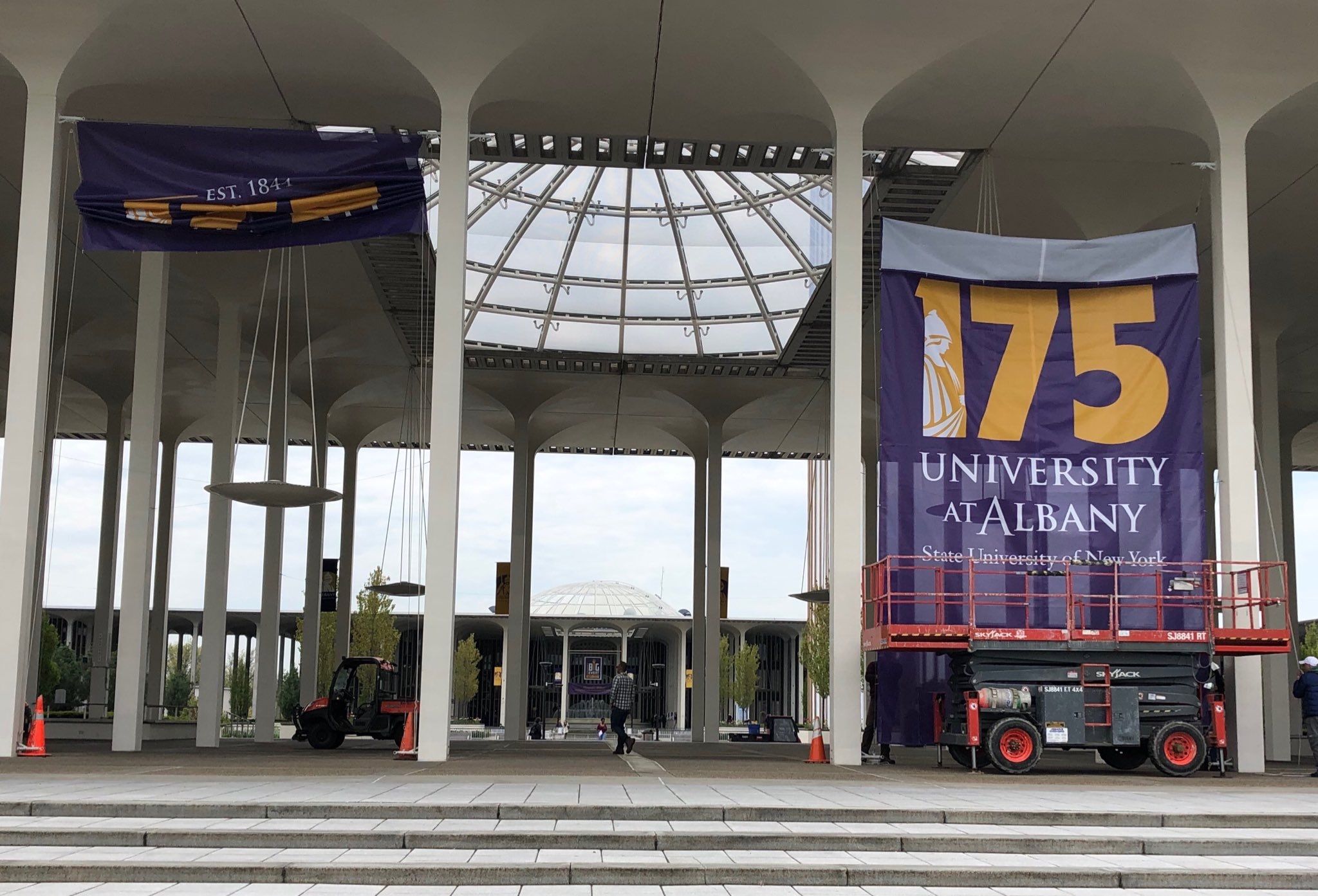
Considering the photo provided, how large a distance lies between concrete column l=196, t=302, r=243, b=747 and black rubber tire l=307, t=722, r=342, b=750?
191cm

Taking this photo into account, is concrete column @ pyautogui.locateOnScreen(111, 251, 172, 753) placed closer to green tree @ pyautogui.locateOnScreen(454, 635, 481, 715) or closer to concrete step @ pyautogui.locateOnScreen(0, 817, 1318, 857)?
concrete step @ pyautogui.locateOnScreen(0, 817, 1318, 857)

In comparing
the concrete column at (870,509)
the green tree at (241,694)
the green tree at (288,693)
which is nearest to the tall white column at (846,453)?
the concrete column at (870,509)

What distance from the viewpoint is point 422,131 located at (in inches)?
773

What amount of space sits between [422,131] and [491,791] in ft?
37.5

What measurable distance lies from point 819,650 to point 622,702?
27.3 metres

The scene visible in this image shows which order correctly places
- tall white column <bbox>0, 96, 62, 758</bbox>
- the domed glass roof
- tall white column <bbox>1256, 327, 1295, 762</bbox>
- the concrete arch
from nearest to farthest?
tall white column <bbox>0, 96, 62, 758</bbox> < the concrete arch < tall white column <bbox>1256, 327, 1295, 762</bbox> < the domed glass roof

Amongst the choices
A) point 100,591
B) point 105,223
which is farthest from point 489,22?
point 100,591

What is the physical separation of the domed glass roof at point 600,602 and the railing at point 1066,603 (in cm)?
4964

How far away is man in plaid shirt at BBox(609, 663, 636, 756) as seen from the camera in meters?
19.9

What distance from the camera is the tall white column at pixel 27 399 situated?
16547 millimetres

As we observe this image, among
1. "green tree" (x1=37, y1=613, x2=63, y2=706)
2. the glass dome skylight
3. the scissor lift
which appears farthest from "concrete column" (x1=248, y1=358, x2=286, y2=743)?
the scissor lift

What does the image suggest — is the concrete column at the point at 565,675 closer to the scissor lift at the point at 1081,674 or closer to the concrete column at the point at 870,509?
the concrete column at the point at 870,509

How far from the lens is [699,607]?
37.7 meters

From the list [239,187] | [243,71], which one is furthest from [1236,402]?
[243,71]
